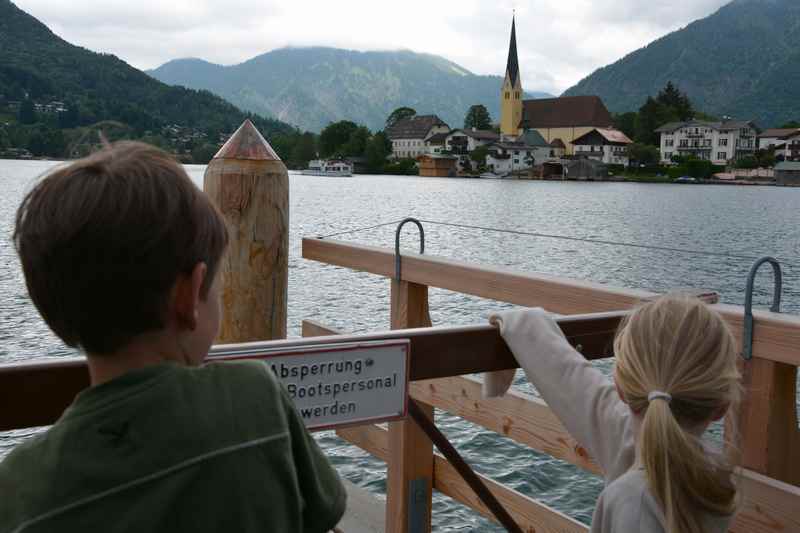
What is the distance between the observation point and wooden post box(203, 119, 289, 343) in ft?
9.40

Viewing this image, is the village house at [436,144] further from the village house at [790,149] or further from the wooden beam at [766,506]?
the wooden beam at [766,506]

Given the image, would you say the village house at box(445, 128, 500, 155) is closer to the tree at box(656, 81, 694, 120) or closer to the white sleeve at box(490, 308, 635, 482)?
the tree at box(656, 81, 694, 120)

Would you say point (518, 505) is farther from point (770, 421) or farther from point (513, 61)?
point (513, 61)

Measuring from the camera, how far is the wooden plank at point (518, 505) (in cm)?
353

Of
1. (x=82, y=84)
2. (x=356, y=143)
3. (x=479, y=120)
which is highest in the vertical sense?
(x=479, y=120)

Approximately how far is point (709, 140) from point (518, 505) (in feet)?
443

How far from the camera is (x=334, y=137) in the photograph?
390ft

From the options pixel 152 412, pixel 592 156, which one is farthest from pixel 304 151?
pixel 152 412

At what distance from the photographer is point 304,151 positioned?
111m

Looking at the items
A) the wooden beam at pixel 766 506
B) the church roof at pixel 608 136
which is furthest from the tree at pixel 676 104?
the wooden beam at pixel 766 506

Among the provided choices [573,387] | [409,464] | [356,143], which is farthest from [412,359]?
[356,143]

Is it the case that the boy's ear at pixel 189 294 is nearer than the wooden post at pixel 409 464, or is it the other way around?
the boy's ear at pixel 189 294

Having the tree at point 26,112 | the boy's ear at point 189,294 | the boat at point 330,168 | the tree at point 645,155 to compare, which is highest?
the tree at point 645,155

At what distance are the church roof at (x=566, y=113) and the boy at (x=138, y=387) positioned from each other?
153322mm
